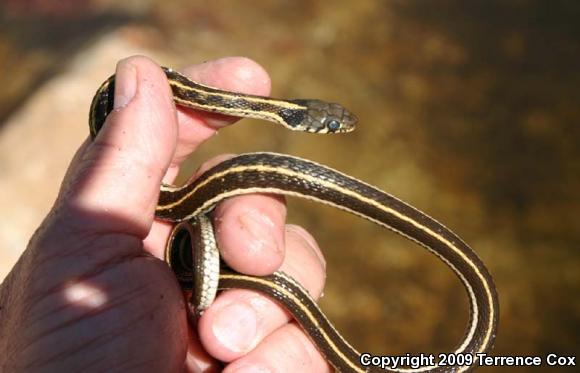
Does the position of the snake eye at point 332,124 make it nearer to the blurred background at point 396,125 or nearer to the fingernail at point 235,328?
the fingernail at point 235,328

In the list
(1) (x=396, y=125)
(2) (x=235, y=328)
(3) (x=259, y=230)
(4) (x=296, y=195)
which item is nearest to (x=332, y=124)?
(4) (x=296, y=195)

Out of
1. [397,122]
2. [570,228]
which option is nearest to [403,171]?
[397,122]

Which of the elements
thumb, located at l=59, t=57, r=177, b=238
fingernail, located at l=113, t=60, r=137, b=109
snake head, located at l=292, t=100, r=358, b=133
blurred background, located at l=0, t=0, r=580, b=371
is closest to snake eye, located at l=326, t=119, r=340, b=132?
snake head, located at l=292, t=100, r=358, b=133

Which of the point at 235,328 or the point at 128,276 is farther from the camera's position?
the point at 235,328

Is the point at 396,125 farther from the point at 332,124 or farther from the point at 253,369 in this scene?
the point at 253,369

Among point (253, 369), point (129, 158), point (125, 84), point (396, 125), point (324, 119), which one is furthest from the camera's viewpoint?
point (396, 125)

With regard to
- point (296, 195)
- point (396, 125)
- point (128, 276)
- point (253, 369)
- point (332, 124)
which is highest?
A: point (396, 125)
